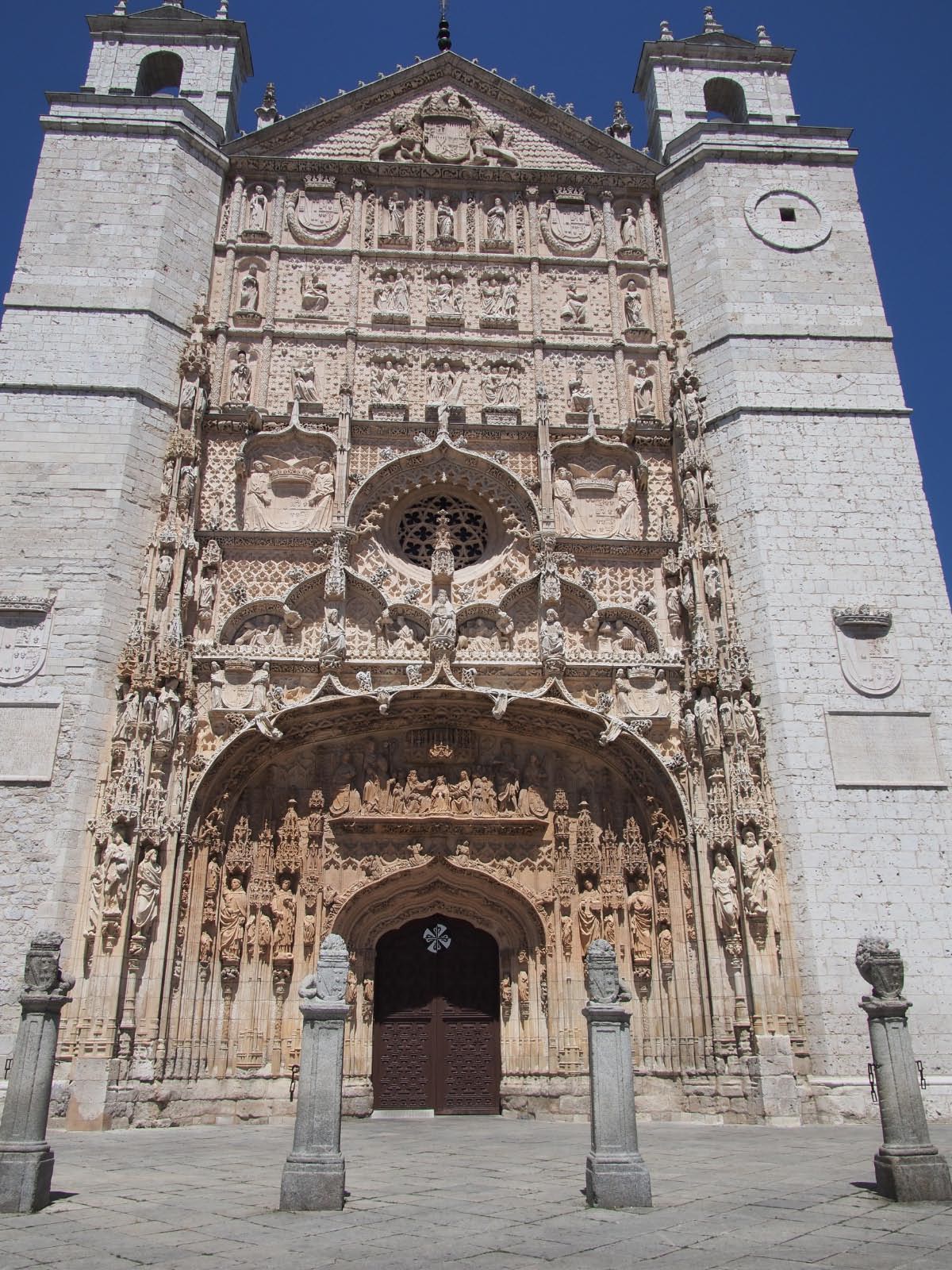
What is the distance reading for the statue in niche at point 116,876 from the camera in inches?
401

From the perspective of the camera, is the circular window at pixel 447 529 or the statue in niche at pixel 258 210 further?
the statue in niche at pixel 258 210

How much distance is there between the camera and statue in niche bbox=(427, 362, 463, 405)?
1420cm

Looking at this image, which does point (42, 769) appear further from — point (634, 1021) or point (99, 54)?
point (99, 54)

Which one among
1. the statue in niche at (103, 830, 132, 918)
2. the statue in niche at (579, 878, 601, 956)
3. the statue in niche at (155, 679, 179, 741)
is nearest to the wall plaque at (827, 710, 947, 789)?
the statue in niche at (579, 878, 601, 956)

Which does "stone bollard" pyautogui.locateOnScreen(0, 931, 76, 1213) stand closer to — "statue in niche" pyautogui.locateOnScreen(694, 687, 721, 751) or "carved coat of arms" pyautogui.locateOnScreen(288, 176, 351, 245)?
"statue in niche" pyautogui.locateOnScreen(694, 687, 721, 751)

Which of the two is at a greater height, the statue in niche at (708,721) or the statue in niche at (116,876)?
the statue in niche at (708,721)

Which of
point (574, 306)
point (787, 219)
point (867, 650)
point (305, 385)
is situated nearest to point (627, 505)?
point (574, 306)

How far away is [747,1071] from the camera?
33.4ft

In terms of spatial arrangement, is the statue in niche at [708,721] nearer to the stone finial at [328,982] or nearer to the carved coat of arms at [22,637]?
the stone finial at [328,982]

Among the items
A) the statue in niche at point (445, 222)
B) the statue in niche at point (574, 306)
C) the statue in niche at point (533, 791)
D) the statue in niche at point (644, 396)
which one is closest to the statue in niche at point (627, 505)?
the statue in niche at point (644, 396)

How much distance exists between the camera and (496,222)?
15.8 meters

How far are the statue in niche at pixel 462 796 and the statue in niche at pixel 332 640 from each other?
2.10 meters

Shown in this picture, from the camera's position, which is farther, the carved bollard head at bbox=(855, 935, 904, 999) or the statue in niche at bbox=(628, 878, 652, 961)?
the statue in niche at bbox=(628, 878, 652, 961)

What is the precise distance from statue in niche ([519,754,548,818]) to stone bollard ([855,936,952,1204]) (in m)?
5.83
